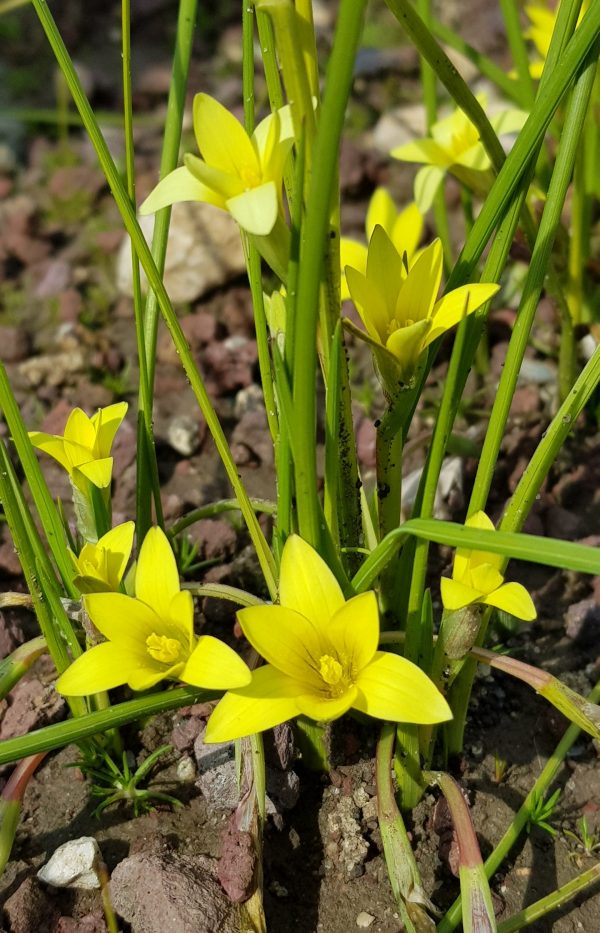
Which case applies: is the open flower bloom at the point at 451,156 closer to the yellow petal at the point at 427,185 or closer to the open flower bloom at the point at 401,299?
the yellow petal at the point at 427,185

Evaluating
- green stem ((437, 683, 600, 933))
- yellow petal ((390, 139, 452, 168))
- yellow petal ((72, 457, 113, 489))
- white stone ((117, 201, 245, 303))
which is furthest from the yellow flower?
white stone ((117, 201, 245, 303))

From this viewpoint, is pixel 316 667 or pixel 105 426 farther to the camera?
pixel 105 426

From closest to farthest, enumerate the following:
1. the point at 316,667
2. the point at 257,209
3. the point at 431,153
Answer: the point at 257,209, the point at 316,667, the point at 431,153

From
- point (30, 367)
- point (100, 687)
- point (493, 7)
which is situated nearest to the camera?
point (100, 687)

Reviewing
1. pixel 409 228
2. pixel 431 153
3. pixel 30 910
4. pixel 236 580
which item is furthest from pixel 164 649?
pixel 431 153

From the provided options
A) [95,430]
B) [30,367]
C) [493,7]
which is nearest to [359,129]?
[493,7]

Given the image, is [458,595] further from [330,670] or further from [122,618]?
[122,618]

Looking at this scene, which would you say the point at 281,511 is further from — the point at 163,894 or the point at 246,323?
the point at 246,323

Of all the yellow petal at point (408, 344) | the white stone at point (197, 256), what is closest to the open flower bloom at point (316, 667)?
the yellow petal at point (408, 344)
